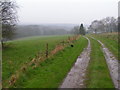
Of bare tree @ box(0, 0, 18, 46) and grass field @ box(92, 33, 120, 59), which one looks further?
bare tree @ box(0, 0, 18, 46)

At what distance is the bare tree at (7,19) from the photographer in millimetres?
38906

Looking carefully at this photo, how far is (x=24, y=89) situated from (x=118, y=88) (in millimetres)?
5447

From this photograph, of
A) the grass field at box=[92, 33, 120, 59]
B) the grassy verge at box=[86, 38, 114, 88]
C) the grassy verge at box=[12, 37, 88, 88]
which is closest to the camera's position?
the grassy verge at box=[86, 38, 114, 88]

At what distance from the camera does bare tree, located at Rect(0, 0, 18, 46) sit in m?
38.9

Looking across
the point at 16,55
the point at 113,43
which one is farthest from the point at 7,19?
the point at 113,43

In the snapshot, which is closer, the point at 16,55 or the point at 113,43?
the point at 16,55

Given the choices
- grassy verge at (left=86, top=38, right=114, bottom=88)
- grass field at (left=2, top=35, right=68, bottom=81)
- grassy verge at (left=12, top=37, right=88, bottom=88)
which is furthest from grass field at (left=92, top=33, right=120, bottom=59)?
grass field at (left=2, top=35, right=68, bottom=81)

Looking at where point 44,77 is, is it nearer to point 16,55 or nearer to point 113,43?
point 16,55

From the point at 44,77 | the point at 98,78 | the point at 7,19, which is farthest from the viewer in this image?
the point at 7,19

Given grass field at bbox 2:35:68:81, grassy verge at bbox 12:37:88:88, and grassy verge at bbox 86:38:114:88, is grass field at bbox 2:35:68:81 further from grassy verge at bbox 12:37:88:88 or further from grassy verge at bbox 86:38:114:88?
grassy verge at bbox 86:38:114:88

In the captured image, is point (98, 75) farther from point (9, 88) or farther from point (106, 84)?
point (9, 88)

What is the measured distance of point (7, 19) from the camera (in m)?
40.1

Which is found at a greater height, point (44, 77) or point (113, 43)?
point (113, 43)

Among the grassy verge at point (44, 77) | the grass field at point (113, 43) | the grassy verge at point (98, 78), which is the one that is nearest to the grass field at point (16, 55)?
the grassy verge at point (44, 77)
